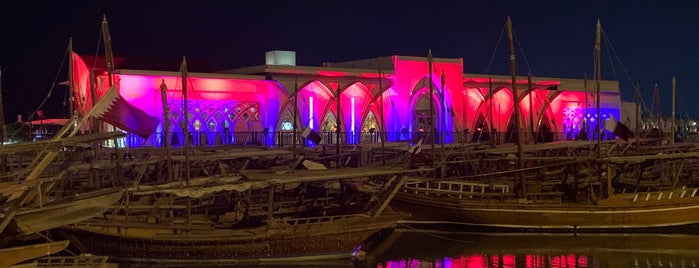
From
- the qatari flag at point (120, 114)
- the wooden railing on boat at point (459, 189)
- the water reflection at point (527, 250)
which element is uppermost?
the qatari flag at point (120, 114)

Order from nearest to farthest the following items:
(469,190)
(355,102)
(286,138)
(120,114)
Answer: (120,114) → (469,190) → (286,138) → (355,102)

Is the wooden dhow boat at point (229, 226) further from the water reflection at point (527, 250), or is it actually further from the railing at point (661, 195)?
the railing at point (661, 195)

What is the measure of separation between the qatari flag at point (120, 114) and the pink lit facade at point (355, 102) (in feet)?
62.4

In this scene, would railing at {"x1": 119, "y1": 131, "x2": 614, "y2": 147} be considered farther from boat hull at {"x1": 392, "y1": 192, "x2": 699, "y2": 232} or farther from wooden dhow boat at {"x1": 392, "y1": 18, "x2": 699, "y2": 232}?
boat hull at {"x1": 392, "y1": 192, "x2": 699, "y2": 232}

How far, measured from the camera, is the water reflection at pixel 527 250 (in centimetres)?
2475

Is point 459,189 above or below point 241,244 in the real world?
above

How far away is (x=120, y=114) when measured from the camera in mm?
20250

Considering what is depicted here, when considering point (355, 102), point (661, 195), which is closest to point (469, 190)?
point (661, 195)

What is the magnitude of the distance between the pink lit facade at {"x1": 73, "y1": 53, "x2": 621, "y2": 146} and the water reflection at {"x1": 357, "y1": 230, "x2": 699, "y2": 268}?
1208cm

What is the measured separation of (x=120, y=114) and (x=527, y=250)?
43.6ft

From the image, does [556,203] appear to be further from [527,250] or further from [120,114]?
[120,114]

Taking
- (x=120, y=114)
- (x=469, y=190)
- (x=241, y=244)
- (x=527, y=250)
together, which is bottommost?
(x=527, y=250)

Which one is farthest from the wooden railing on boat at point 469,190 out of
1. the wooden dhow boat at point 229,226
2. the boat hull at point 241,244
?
the boat hull at point 241,244

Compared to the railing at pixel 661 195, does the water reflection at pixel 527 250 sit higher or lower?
lower
